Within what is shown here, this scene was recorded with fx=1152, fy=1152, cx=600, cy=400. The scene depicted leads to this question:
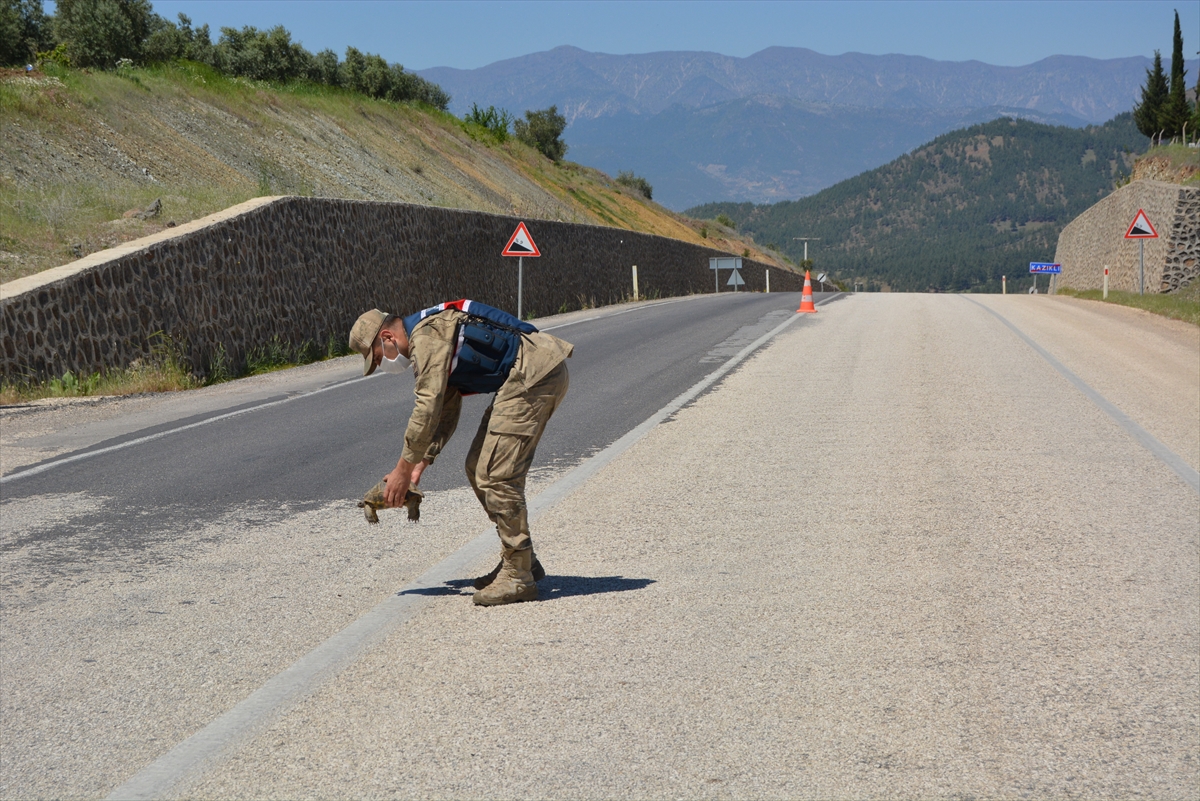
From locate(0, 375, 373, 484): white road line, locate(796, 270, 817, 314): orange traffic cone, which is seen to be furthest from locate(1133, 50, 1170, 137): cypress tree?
locate(0, 375, 373, 484): white road line

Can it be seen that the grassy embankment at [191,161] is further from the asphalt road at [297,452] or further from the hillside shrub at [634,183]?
the hillside shrub at [634,183]

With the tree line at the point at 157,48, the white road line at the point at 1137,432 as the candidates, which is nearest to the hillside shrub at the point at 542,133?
the tree line at the point at 157,48

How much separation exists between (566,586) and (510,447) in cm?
89

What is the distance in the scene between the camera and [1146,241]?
34.3m

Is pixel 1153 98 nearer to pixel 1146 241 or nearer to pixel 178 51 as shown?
pixel 1146 241

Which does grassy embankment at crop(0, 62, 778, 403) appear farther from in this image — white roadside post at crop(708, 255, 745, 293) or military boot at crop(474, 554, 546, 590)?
military boot at crop(474, 554, 546, 590)

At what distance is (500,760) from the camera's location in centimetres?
366

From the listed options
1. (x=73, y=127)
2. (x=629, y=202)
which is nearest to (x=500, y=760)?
(x=73, y=127)

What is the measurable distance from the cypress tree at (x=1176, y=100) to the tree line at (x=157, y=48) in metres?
38.0

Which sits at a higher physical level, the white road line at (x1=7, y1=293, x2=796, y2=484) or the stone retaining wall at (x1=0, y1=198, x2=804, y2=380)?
the stone retaining wall at (x1=0, y1=198, x2=804, y2=380)

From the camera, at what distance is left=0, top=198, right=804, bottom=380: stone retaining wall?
13203 mm

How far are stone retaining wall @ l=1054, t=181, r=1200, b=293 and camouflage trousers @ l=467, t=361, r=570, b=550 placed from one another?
31064 mm

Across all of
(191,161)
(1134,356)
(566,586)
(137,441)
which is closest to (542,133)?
(191,161)

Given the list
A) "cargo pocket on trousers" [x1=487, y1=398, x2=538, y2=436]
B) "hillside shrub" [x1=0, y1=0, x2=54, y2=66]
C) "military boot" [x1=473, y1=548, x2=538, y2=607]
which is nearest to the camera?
"cargo pocket on trousers" [x1=487, y1=398, x2=538, y2=436]
